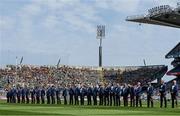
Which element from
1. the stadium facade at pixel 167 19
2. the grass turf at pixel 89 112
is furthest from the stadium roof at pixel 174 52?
the grass turf at pixel 89 112

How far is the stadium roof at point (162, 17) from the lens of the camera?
238ft

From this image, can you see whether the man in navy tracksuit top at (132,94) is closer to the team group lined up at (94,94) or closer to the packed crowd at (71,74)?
the team group lined up at (94,94)

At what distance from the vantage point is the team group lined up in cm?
3494

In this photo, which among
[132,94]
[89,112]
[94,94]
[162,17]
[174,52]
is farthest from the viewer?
[174,52]

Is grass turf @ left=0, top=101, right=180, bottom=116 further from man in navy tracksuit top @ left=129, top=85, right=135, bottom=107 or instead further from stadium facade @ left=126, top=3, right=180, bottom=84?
stadium facade @ left=126, top=3, right=180, bottom=84

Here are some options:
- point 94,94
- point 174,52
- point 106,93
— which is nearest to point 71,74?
point 174,52

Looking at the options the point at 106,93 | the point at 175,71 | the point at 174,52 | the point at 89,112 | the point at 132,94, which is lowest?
the point at 89,112

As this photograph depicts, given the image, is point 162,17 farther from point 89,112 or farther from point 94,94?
point 89,112

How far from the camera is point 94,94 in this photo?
1544 inches

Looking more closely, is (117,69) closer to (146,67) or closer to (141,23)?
(146,67)

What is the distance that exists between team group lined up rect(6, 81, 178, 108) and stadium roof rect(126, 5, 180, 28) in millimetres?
28906

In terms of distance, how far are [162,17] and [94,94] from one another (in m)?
37.9

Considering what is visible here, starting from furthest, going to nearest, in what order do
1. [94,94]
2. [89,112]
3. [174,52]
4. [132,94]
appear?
[174,52]
[94,94]
[132,94]
[89,112]

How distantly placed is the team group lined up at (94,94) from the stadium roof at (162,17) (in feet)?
94.8
